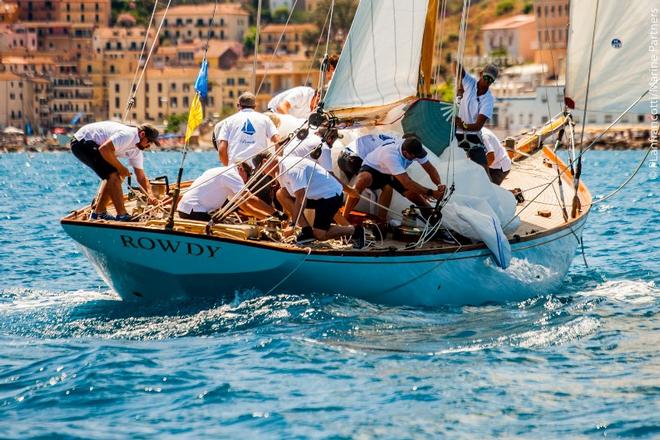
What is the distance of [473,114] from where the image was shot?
1548cm

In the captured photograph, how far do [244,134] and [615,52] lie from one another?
4096 mm

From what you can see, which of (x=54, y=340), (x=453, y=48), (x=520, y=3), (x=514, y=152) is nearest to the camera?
(x=54, y=340)

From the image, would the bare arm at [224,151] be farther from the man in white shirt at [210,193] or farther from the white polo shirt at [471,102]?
the white polo shirt at [471,102]

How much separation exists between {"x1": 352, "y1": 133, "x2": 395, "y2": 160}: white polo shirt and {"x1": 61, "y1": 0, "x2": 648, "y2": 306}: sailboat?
17 cm

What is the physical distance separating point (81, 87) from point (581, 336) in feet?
473

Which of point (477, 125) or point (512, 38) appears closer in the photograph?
point (477, 125)

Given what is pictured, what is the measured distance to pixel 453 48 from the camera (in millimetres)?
148500

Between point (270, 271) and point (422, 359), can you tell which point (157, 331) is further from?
point (422, 359)

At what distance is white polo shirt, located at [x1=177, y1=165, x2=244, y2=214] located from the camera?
1355 centimetres

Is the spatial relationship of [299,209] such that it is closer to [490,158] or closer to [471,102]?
[471,102]

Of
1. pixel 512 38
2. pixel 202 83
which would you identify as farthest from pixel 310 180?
pixel 512 38

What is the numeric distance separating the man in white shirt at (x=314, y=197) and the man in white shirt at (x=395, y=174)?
0.58 meters

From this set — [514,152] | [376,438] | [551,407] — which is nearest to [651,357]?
[551,407]

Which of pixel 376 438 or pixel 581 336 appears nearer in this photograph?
pixel 376 438
